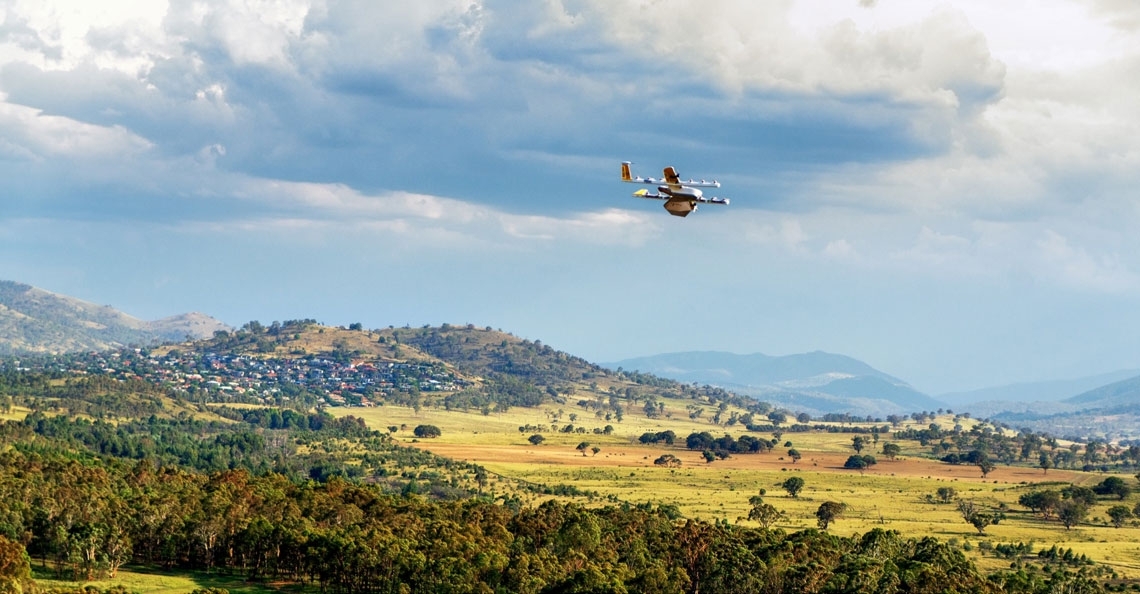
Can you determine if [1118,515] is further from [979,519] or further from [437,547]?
[437,547]

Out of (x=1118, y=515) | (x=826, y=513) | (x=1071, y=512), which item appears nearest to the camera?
(x=826, y=513)

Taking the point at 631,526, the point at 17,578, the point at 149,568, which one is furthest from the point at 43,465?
the point at 631,526

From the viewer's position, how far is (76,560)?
383 feet

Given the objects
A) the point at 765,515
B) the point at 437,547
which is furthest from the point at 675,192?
the point at 765,515

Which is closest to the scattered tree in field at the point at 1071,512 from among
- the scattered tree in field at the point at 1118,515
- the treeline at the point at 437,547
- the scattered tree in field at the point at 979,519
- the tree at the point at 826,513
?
the scattered tree in field at the point at 1118,515

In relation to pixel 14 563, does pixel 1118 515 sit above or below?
below

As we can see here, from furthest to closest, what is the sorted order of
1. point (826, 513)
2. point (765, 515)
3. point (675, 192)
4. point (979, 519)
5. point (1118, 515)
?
1. point (1118, 515)
2. point (765, 515)
3. point (826, 513)
4. point (979, 519)
5. point (675, 192)

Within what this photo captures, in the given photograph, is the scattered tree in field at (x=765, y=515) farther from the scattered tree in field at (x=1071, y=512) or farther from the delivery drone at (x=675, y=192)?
the delivery drone at (x=675, y=192)

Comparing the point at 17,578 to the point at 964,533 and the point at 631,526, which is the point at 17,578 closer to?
the point at 631,526

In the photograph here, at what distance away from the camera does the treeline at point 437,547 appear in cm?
10300

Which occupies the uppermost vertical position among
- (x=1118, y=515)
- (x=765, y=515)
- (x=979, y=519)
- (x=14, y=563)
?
(x=14, y=563)

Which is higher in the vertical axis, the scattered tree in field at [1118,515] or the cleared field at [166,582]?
the scattered tree in field at [1118,515]

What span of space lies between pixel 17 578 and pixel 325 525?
3949cm

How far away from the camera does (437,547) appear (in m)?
108
